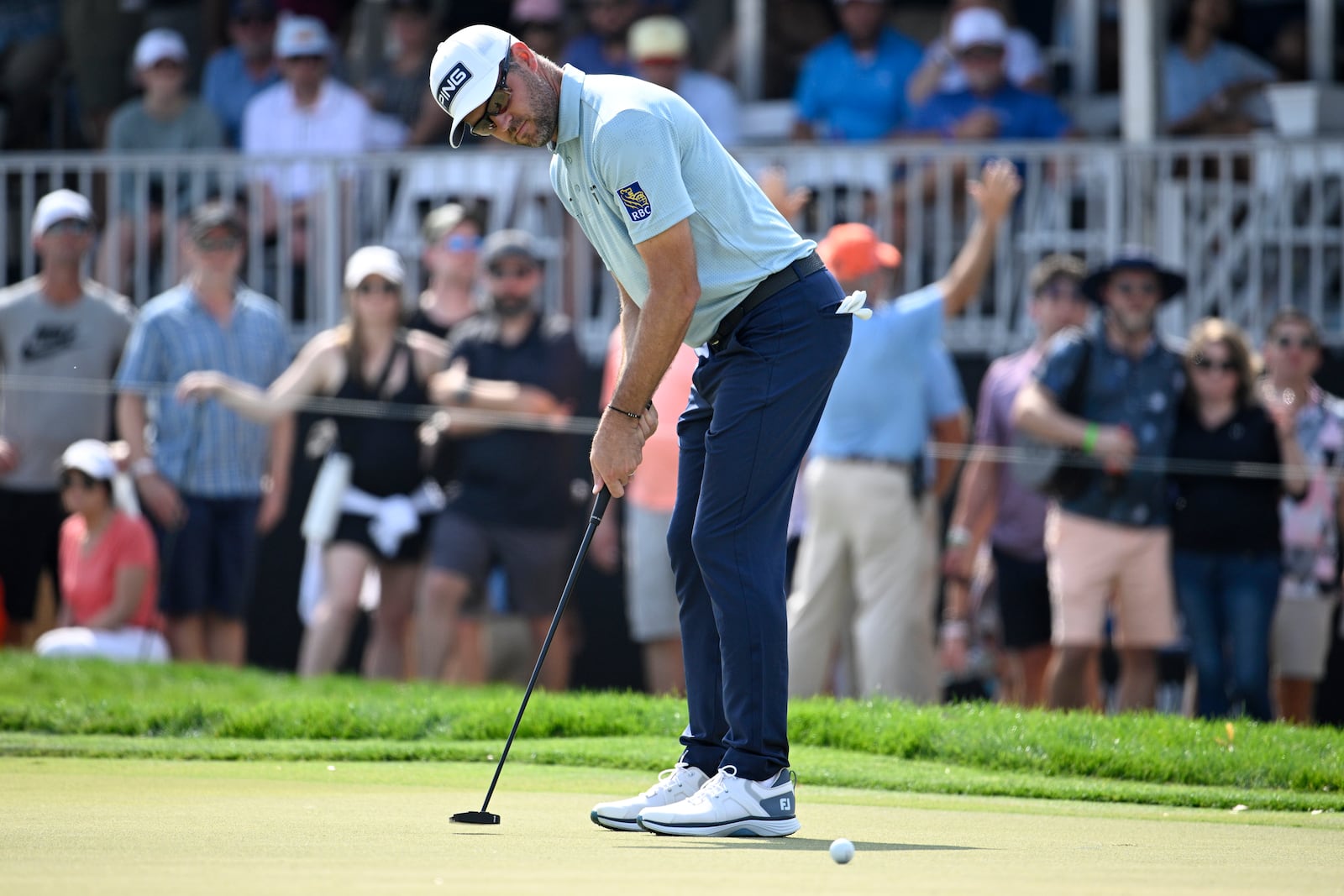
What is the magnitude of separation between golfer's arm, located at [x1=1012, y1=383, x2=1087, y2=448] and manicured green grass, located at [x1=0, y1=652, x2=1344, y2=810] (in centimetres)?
235

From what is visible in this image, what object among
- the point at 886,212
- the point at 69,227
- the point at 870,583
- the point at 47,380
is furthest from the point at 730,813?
the point at 886,212

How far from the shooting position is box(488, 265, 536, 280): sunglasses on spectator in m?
10.6

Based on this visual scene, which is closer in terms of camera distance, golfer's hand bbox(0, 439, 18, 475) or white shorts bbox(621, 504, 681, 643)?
white shorts bbox(621, 504, 681, 643)

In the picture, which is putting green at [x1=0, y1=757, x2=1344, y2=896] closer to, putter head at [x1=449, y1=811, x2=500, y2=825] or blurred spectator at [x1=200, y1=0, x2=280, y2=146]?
putter head at [x1=449, y1=811, x2=500, y2=825]

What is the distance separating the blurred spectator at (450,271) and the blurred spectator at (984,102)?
2.98 metres

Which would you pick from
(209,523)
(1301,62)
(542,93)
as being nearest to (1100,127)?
(1301,62)

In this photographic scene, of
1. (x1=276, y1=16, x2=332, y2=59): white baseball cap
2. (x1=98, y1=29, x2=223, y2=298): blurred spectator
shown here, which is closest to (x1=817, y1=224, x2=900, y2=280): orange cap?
(x1=276, y1=16, x2=332, y2=59): white baseball cap

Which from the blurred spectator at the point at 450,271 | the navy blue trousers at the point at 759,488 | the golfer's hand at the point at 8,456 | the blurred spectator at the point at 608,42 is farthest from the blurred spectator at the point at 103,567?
the navy blue trousers at the point at 759,488

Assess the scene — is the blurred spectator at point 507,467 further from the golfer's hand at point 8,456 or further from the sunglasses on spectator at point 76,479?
the golfer's hand at point 8,456

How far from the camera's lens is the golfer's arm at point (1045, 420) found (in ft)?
32.1

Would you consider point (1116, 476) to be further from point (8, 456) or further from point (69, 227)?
point (8, 456)

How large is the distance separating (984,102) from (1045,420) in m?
3.42

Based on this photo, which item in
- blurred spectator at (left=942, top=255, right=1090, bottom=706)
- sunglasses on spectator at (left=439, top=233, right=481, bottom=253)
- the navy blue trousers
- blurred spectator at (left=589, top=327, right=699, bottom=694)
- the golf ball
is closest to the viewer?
the golf ball

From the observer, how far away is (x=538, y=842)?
4.81m
